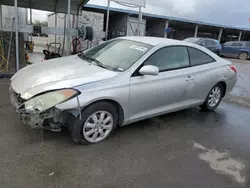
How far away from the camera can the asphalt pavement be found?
2.41 meters

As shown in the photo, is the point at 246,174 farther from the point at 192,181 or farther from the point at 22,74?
the point at 22,74

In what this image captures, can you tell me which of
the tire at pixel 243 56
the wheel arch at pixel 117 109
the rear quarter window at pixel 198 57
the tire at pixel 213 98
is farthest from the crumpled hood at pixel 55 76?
the tire at pixel 243 56

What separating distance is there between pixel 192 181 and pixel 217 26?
24.7m

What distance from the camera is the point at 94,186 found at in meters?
2.31

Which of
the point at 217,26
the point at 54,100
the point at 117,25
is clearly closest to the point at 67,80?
the point at 54,100

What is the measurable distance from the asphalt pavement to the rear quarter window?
4.13ft

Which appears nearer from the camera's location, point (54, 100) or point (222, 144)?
point (54, 100)

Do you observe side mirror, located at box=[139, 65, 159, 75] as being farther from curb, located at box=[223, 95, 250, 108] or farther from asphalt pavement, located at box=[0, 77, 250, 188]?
curb, located at box=[223, 95, 250, 108]

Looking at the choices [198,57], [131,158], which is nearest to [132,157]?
[131,158]

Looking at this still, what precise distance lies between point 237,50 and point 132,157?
696 inches

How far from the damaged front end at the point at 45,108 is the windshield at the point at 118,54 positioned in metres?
0.93

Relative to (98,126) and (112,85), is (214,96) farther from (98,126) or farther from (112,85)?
(98,126)

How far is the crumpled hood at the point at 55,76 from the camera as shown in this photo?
277cm

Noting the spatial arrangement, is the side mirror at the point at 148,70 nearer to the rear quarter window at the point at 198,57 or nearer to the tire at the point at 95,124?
the tire at the point at 95,124
